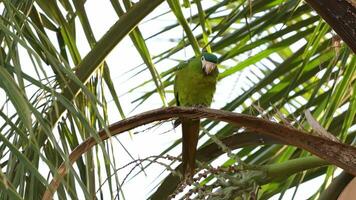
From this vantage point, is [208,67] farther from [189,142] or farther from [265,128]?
[265,128]

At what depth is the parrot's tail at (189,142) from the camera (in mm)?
1451

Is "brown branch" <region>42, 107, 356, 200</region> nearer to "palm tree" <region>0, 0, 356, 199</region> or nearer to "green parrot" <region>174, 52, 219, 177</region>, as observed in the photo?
"palm tree" <region>0, 0, 356, 199</region>

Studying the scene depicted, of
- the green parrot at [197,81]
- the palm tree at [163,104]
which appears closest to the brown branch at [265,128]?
the palm tree at [163,104]

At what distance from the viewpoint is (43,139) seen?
4.11 feet

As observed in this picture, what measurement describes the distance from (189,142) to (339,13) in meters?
0.59

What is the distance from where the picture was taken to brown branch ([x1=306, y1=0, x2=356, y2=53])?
111 cm

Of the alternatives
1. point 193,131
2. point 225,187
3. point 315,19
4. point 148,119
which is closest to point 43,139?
point 148,119

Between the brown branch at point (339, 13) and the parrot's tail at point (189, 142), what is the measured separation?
1.45ft

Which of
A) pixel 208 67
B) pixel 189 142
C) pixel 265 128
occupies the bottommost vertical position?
A: pixel 265 128

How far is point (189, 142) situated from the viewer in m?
1.62

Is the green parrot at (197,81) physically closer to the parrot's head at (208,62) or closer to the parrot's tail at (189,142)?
the parrot's head at (208,62)

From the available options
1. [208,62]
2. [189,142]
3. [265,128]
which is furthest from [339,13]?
[208,62]

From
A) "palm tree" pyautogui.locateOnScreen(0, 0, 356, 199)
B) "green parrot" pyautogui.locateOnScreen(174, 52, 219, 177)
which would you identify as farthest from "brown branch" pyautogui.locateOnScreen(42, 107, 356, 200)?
"green parrot" pyautogui.locateOnScreen(174, 52, 219, 177)

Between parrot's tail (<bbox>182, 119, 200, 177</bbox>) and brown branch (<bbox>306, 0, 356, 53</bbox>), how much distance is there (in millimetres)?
441
